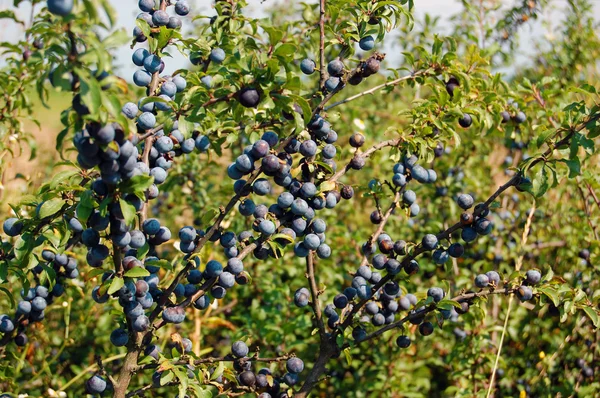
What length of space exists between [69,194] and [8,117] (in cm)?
163

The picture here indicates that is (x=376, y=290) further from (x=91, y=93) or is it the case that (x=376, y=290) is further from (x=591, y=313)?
(x=91, y=93)

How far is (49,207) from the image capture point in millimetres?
1673

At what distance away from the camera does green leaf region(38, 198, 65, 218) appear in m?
1.66

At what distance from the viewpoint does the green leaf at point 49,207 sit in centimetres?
166

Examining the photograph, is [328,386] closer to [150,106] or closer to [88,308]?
[88,308]

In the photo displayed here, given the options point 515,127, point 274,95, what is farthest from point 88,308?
point 515,127

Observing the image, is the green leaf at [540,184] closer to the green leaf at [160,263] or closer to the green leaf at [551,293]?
the green leaf at [551,293]

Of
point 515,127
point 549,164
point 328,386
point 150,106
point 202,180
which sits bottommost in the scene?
point 328,386

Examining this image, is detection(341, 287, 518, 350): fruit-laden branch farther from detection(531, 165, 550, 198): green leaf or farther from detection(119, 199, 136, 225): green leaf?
Answer: detection(119, 199, 136, 225): green leaf

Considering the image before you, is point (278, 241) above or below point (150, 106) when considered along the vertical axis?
below

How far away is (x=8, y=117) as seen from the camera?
3088mm

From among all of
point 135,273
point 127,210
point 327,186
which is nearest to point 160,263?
point 135,273

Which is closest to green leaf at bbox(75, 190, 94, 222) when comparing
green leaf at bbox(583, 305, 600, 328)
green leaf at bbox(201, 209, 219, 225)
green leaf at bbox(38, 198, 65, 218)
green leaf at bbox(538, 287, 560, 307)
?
green leaf at bbox(38, 198, 65, 218)

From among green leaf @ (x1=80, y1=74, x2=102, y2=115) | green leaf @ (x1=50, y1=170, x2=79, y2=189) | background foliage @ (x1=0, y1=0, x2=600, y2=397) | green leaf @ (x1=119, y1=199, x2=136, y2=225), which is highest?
green leaf @ (x1=80, y1=74, x2=102, y2=115)
